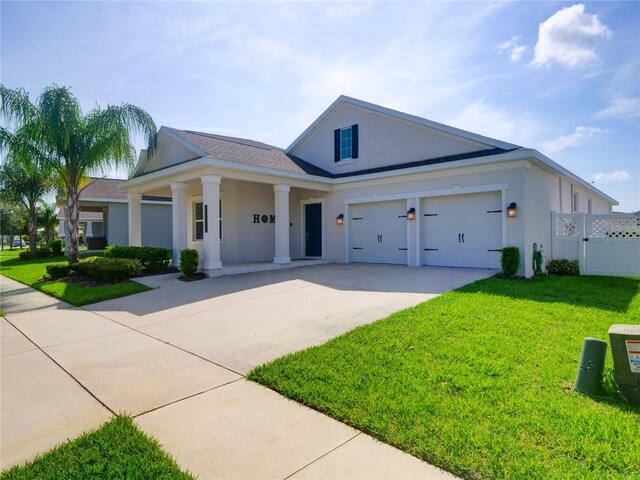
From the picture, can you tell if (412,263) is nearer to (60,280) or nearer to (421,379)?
(421,379)

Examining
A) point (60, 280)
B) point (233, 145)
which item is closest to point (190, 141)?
point (233, 145)

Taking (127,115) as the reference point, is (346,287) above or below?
below

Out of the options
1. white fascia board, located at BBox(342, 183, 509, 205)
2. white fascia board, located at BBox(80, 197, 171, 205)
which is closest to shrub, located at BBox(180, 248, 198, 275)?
white fascia board, located at BBox(342, 183, 509, 205)

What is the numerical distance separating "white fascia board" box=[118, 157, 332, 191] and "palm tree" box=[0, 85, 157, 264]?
1363 millimetres

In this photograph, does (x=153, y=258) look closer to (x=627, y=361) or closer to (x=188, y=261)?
(x=188, y=261)

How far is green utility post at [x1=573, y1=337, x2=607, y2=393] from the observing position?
10.7 feet

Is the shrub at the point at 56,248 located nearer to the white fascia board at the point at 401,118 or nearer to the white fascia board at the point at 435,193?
the white fascia board at the point at 401,118

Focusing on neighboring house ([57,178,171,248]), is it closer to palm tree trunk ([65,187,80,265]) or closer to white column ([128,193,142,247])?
white column ([128,193,142,247])

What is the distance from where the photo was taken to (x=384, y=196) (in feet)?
41.5

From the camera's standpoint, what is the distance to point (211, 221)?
34.8 feet

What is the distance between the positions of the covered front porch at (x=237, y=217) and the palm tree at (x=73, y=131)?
1914mm

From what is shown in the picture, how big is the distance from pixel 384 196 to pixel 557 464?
1085 cm

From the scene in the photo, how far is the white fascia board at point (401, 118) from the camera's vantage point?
10890 millimetres

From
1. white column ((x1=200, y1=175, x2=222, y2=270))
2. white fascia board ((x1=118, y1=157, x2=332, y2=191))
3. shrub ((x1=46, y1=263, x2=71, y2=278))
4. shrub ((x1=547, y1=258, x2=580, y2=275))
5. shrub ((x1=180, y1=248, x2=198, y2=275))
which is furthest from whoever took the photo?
shrub ((x1=46, y1=263, x2=71, y2=278))
